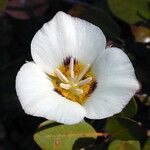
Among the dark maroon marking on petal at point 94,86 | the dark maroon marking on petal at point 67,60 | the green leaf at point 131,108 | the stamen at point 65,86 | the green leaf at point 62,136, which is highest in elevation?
the dark maroon marking on petal at point 67,60

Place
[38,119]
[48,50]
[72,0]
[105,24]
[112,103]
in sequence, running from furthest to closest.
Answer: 1. [72,0]
2. [38,119]
3. [105,24]
4. [48,50]
5. [112,103]

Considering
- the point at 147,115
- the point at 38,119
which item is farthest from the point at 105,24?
the point at 38,119

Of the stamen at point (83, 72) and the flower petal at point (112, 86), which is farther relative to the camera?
the stamen at point (83, 72)

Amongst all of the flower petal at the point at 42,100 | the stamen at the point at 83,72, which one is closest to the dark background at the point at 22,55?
the stamen at the point at 83,72

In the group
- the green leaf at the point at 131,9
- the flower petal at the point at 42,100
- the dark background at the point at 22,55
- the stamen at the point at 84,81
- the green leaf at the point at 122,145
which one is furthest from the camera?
the dark background at the point at 22,55

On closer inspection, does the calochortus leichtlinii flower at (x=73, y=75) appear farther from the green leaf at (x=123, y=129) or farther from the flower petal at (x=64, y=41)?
the green leaf at (x=123, y=129)

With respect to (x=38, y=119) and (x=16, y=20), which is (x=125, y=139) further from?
(x=16, y=20)
